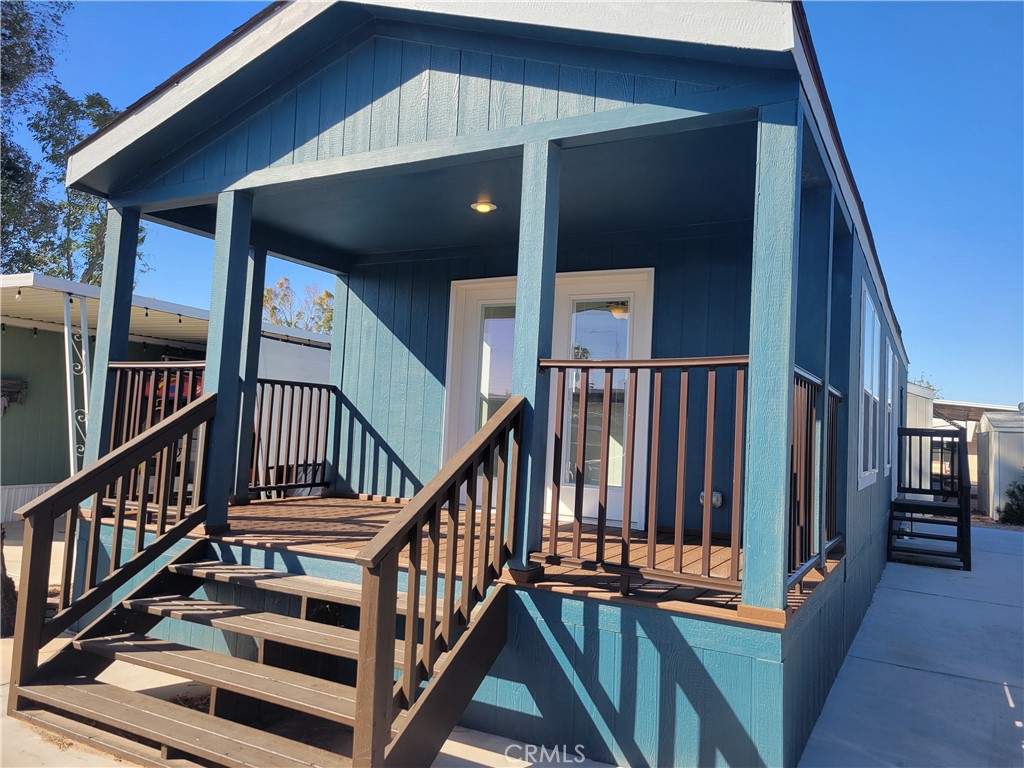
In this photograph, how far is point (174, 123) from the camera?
4.10m

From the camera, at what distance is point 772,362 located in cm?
257

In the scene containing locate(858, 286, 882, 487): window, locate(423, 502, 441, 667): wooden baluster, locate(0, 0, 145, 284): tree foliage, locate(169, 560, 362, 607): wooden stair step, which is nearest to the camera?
locate(423, 502, 441, 667): wooden baluster

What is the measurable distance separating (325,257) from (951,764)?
17.3 feet

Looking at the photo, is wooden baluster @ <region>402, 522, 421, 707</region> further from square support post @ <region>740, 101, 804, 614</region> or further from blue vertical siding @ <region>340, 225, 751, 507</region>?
blue vertical siding @ <region>340, 225, 751, 507</region>

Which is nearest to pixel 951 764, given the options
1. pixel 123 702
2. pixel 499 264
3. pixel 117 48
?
pixel 123 702

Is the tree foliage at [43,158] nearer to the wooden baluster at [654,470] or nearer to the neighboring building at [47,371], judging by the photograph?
the neighboring building at [47,371]

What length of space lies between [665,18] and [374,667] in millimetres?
2587

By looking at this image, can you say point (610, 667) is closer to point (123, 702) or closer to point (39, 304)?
point (123, 702)

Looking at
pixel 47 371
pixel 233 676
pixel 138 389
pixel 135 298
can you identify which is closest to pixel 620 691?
pixel 233 676

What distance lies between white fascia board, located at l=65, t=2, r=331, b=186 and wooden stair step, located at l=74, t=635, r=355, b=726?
2846 millimetres

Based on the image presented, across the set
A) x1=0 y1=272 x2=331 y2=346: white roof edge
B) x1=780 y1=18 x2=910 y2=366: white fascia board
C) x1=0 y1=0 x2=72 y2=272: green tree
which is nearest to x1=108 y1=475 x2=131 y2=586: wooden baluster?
x1=0 y1=272 x2=331 y2=346: white roof edge

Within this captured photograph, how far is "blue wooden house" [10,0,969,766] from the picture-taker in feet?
8.34

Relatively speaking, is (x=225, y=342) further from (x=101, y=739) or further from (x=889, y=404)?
(x=889, y=404)

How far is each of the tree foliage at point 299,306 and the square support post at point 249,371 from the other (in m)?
26.0
